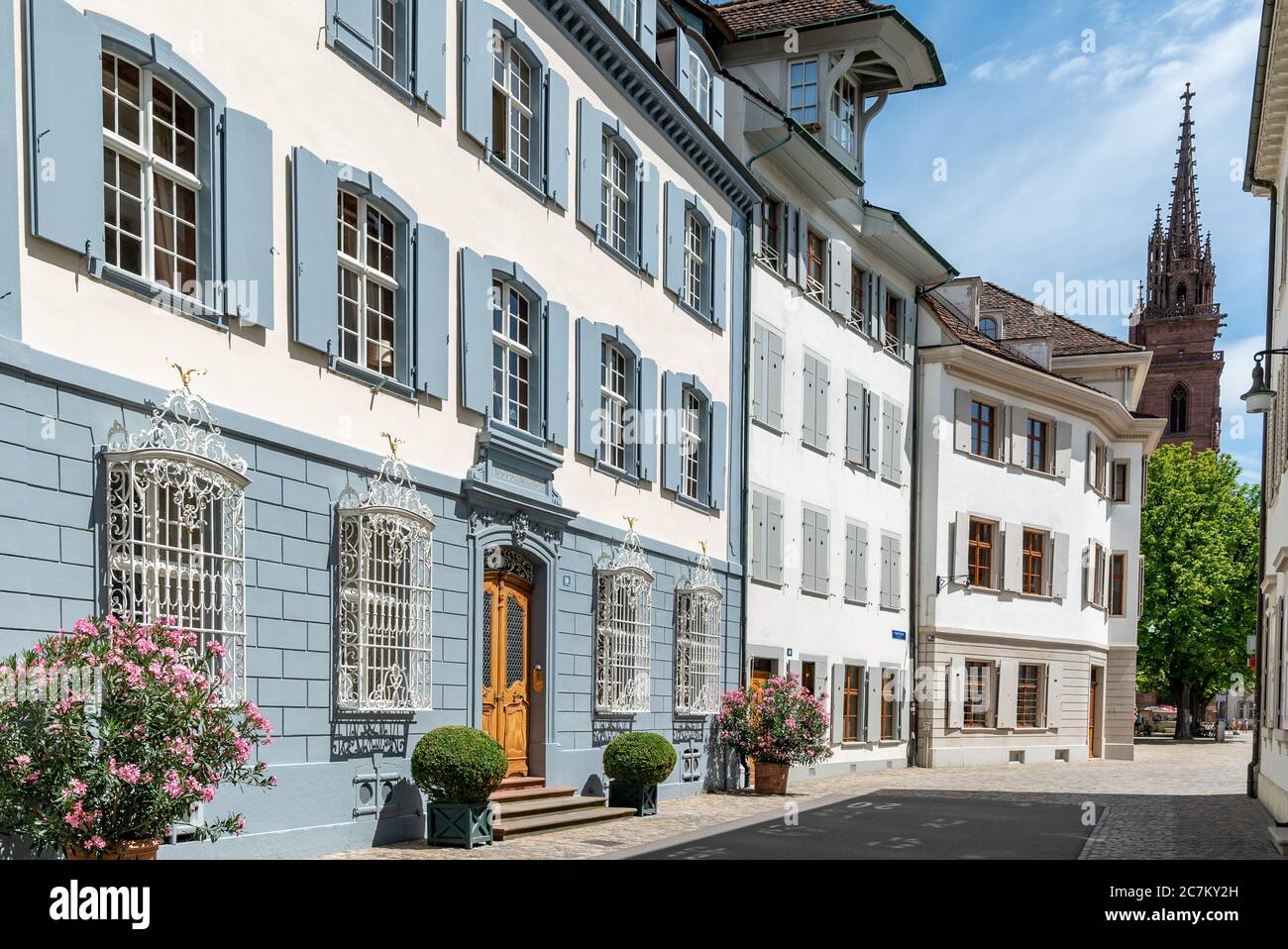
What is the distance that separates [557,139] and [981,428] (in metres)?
18.9

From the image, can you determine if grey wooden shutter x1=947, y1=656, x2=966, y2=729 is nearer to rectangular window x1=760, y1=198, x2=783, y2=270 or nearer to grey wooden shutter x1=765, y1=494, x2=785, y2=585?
grey wooden shutter x1=765, y1=494, x2=785, y2=585

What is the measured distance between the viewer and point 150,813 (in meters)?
8.35

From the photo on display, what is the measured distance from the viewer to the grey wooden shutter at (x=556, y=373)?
16.5 meters

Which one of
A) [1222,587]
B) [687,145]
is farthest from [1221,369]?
[687,145]

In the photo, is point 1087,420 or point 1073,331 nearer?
point 1087,420

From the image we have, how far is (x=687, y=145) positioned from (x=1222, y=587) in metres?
36.1

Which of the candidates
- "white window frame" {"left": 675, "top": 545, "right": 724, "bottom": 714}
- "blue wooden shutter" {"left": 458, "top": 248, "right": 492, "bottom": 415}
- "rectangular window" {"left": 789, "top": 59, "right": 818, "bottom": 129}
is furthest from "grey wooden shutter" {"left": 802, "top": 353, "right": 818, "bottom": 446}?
"blue wooden shutter" {"left": 458, "top": 248, "right": 492, "bottom": 415}

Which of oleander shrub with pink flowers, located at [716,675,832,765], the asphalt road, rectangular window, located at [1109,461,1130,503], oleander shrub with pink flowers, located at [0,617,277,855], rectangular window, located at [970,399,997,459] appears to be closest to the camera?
oleander shrub with pink flowers, located at [0,617,277,855]

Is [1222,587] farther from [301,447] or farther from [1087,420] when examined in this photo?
[301,447]

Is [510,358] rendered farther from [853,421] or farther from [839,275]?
[853,421]

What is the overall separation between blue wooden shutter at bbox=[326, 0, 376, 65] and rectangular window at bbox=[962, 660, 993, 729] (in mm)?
22961

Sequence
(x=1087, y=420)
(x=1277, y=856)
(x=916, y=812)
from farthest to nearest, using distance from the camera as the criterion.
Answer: (x=1087, y=420) → (x=916, y=812) → (x=1277, y=856)

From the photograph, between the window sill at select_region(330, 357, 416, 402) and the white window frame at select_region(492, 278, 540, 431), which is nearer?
the window sill at select_region(330, 357, 416, 402)

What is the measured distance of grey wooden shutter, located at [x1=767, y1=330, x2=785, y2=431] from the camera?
961 inches
